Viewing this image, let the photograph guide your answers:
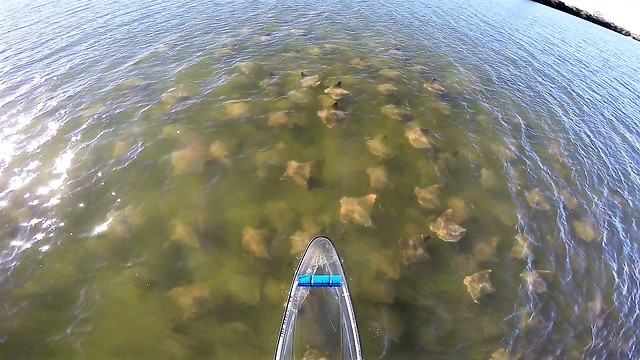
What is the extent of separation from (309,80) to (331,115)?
502 centimetres

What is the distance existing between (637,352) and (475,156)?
12.6m

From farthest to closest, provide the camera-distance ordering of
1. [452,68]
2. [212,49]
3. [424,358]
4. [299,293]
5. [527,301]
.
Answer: [452,68] → [212,49] → [527,301] → [299,293] → [424,358]

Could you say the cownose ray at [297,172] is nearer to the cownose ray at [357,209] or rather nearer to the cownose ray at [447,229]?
the cownose ray at [357,209]

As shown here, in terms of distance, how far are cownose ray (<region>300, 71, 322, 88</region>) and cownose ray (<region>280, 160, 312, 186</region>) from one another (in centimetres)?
909

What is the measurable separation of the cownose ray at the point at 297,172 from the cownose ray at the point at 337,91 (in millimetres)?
8050

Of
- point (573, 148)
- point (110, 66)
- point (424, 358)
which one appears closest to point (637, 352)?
point (424, 358)

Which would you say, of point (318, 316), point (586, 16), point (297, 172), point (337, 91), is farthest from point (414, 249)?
point (586, 16)

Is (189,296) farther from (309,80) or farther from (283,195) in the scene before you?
(309,80)

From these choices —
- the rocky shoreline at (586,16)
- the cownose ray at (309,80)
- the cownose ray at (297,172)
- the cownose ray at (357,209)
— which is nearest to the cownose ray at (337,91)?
the cownose ray at (309,80)

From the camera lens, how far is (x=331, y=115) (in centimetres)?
2481

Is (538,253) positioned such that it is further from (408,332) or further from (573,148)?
(573,148)

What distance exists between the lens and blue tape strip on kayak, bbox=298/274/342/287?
15.0 metres

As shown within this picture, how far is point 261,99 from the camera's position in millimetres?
25844

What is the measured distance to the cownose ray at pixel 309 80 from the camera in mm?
27656
